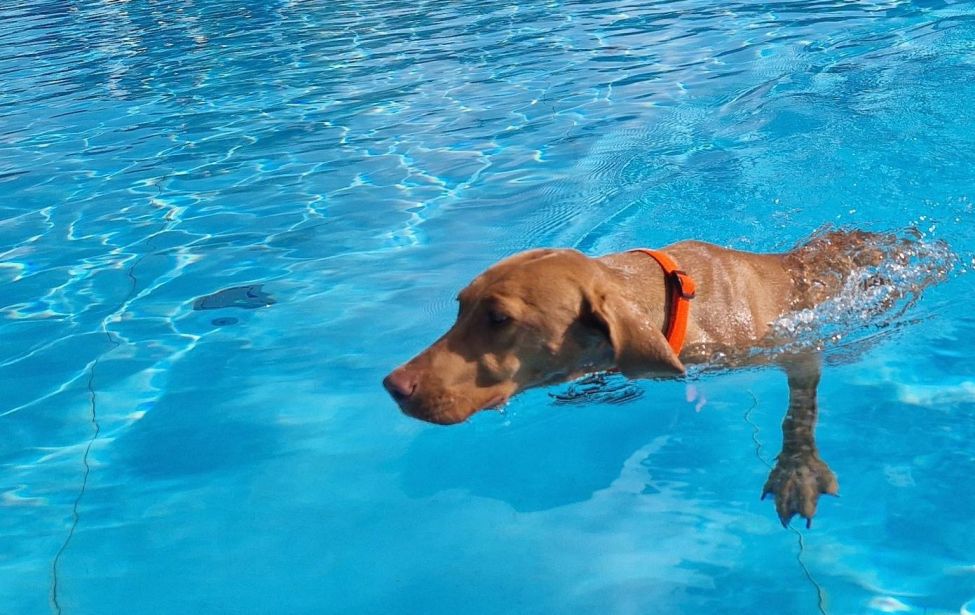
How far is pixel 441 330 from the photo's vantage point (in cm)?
577

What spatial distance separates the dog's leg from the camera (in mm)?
4023

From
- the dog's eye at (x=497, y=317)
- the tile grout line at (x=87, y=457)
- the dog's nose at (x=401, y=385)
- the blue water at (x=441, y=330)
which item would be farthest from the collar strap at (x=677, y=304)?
the tile grout line at (x=87, y=457)

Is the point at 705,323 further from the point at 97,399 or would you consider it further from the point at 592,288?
the point at 97,399

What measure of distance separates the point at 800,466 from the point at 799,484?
0.11 m

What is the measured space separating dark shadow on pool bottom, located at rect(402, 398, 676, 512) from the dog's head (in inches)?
20.0

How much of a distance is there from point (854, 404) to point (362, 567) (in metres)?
2.37

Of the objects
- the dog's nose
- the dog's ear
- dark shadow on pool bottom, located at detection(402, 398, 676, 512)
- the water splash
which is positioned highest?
the dog's ear

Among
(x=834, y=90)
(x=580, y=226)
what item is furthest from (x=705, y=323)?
(x=834, y=90)

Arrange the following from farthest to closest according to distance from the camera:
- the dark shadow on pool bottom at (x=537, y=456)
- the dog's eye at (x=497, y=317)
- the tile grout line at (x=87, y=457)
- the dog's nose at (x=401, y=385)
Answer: the dark shadow on pool bottom at (x=537, y=456) → the tile grout line at (x=87, y=457) → the dog's eye at (x=497, y=317) → the dog's nose at (x=401, y=385)

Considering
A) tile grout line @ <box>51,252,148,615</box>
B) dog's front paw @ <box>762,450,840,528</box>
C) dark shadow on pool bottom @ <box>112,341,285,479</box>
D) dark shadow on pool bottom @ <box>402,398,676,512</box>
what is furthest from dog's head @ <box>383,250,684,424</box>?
tile grout line @ <box>51,252,148,615</box>

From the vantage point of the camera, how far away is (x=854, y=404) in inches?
189

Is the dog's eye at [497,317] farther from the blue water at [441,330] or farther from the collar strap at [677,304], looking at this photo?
the blue water at [441,330]

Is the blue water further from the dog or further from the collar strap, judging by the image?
the collar strap

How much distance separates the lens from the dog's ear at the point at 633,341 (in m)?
3.86
